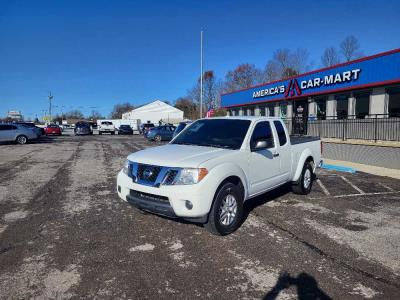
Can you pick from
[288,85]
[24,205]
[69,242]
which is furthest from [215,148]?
[288,85]

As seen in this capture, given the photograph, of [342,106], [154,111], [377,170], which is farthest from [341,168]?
[154,111]

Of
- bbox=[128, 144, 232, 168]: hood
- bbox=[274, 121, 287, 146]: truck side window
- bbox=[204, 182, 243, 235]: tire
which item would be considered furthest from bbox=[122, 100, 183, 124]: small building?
bbox=[204, 182, 243, 235]: tire

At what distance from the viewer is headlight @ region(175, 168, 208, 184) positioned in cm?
466

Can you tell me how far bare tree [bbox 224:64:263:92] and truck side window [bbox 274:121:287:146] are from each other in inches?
2569

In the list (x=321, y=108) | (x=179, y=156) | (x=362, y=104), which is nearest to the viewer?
(x=179, y=156)

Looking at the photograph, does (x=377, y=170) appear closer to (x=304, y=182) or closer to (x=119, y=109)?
(x=304, y=182)

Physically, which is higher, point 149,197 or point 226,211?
point 149,197

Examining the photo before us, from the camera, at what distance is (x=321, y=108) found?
2094 cm

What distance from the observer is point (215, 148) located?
5562 mm

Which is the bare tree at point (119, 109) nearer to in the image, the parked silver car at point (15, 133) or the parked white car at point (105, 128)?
the parked white car at point (105, 128)

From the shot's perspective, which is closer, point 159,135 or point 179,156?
point 179,156

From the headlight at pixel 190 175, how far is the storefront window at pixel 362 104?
14647mm

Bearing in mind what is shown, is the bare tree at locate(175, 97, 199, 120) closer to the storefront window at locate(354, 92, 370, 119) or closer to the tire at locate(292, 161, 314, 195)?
the storefront window at locate(354, 92, 370, 119)

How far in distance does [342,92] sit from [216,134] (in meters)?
15.2
